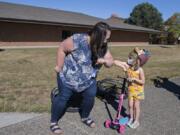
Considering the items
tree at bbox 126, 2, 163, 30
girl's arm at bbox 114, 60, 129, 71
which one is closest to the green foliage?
tree at bbox 126, 2, 163, 30

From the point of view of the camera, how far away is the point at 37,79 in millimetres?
7867

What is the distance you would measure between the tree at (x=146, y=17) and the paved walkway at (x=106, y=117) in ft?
155

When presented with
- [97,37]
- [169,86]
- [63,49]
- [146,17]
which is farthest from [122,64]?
[146,17]

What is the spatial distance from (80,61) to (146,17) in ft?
167

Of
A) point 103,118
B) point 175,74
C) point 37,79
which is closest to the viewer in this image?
point 103,118

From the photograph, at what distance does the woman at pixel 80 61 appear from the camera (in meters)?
3.71

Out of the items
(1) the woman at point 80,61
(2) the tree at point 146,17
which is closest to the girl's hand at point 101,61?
(1) the woman at point 80,61

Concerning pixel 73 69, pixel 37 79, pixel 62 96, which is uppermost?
pixel 73 69

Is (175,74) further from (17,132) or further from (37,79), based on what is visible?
(17,132)

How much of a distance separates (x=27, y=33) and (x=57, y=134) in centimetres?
2016

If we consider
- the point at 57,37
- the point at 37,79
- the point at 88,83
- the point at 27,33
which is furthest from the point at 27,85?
the point at 57,37

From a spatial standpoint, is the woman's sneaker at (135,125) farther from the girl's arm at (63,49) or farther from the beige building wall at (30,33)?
the beige building wall at (30,33)

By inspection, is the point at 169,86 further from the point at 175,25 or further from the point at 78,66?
the point at 175,25

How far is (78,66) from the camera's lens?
381 centimetres
